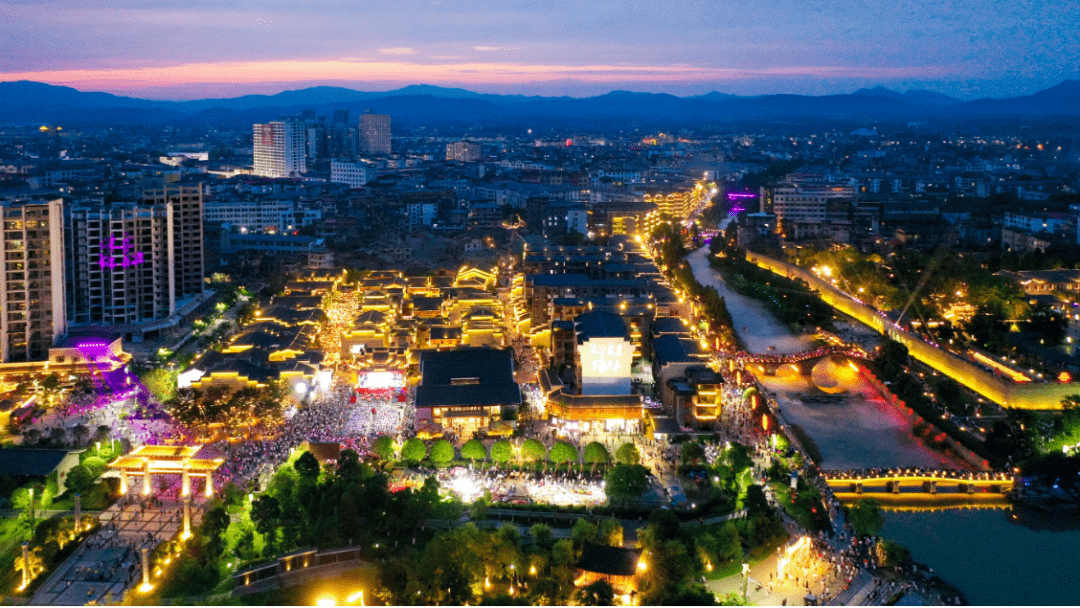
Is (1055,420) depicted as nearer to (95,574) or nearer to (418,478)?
(418,478)

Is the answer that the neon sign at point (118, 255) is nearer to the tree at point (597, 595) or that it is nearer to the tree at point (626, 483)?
the tree at point (626, 483)

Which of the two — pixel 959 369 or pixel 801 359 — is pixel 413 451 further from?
pixel 959 369

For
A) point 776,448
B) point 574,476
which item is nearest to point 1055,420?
point 776,448

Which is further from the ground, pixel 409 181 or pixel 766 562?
pixel 409 181

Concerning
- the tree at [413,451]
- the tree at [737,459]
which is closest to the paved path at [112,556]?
the tree at [413,451]

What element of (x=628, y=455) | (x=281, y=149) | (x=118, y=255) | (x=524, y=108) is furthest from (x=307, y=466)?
(x=524, y=108)

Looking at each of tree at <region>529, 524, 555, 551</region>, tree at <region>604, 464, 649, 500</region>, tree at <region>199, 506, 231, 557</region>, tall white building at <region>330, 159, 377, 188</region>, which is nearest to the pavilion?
tree at <region>199, 506, 231, 557</region>
